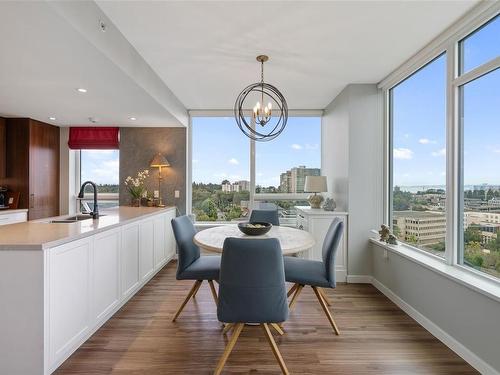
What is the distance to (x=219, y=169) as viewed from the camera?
4699mm

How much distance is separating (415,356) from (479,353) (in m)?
0.39

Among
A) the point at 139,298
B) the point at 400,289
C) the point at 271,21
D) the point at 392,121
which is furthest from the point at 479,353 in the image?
the point at 139,298

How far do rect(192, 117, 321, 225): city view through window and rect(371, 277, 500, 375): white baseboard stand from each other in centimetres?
204

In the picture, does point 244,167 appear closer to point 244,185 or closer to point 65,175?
point 244,185

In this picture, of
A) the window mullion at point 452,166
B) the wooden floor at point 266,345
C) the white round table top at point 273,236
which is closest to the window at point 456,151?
the window mullion at point 452,166

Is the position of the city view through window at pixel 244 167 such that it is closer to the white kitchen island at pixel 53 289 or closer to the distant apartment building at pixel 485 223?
the white kitchen island at pixel 53 289

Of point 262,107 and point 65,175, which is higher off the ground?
point 262,107

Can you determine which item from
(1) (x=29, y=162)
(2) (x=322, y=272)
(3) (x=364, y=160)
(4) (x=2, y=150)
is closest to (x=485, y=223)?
(2) (x=322, y=272)

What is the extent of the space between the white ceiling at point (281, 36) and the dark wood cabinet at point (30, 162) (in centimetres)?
242

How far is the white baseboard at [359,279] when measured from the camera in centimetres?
350

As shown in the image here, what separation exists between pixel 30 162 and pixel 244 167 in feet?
10.4

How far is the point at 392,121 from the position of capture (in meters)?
3.34

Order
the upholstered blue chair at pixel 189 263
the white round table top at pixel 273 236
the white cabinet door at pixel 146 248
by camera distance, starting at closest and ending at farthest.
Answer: the white round table top at pixel 273 236
the upholstered blue chair at pixel 189 263
the white cabinet door at pixel 146 248

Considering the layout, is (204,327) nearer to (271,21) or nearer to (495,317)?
(495,317)
